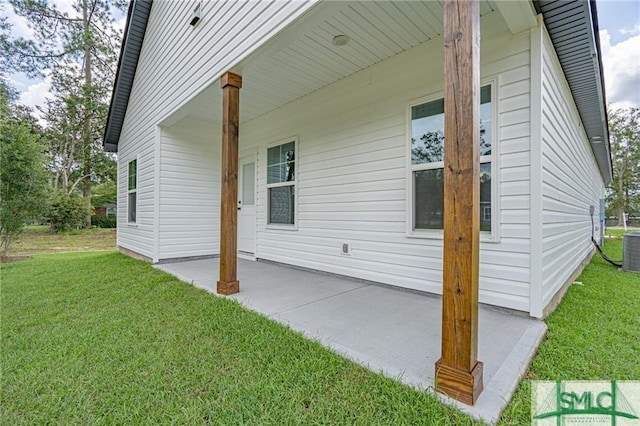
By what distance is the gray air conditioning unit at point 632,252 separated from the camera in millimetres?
4988

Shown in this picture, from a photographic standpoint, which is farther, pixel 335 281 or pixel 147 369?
pixel 335 281

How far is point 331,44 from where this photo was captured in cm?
337

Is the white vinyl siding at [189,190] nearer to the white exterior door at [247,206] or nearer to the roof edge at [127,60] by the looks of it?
the white exterior door at [247,206]

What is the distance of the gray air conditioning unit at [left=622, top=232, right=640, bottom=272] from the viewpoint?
16.4ft

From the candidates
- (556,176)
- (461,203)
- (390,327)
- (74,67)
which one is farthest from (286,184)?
(74,67)

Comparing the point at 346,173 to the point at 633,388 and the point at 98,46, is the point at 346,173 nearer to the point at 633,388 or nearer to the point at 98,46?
the point at 633,388

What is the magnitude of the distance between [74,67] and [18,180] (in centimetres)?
1265

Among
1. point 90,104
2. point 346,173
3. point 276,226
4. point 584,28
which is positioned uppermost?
point 90,104

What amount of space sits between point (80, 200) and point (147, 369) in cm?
1650

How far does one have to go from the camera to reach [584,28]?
2699 millimetres

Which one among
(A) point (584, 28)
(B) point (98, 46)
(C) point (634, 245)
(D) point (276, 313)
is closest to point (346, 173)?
(D) point (276, 313)

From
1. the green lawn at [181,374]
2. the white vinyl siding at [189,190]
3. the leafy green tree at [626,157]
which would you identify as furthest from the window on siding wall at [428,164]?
the leafy green tree at [626,157]

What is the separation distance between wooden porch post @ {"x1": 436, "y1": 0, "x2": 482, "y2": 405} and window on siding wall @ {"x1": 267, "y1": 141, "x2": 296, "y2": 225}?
367 cm

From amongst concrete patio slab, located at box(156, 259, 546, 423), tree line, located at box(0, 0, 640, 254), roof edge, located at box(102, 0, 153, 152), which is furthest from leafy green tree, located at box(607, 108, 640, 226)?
roof edge, located at box(102, 0, 153, 152)
